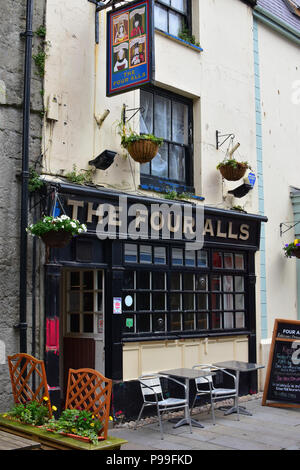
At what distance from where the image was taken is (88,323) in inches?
359

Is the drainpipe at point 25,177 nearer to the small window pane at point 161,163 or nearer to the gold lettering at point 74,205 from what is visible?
the gold lettering at point 74,205

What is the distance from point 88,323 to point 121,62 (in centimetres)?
414

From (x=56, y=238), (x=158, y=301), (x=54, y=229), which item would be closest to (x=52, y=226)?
(x=54, y=229)

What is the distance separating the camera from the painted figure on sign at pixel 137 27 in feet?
26.6

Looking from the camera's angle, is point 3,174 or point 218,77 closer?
point 3,174

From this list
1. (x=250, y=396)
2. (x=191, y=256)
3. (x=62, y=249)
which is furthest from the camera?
(x=250, y=396)

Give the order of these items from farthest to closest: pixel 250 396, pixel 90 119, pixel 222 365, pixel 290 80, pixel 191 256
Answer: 1. pixel 290 80
2. pixel 250 396
3. pixel 191 256
4. pixel 222 365
5. pixel 90 119

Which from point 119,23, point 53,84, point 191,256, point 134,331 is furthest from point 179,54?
point 134,331

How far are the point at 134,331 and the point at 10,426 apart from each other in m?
3.01

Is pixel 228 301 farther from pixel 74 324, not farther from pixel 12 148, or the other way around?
pixel 12 148

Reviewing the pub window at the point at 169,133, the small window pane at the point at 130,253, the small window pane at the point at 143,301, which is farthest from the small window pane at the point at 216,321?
the pub window at the point at 169,133
